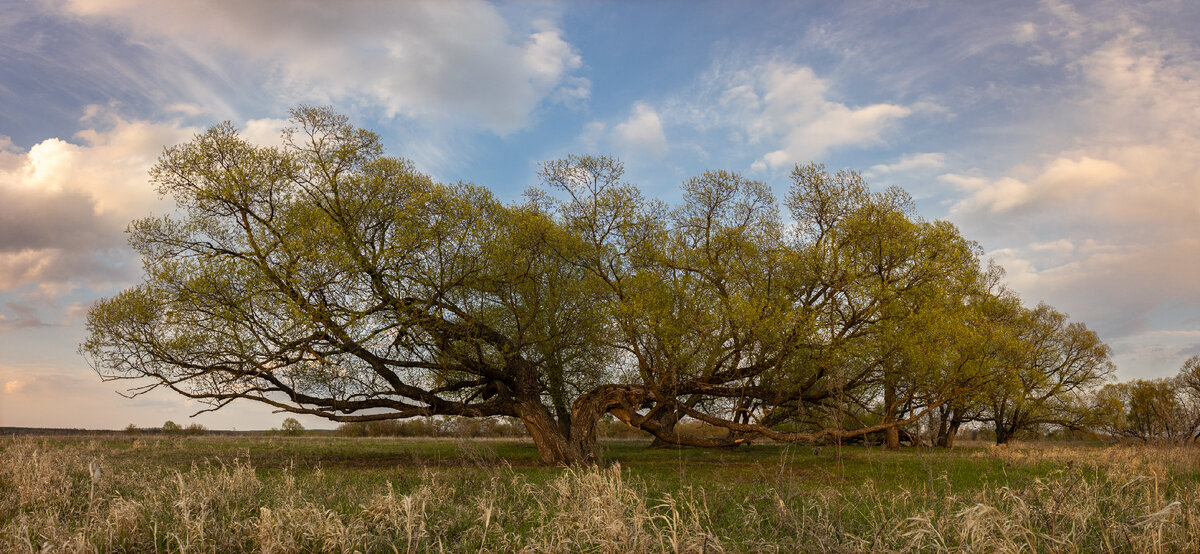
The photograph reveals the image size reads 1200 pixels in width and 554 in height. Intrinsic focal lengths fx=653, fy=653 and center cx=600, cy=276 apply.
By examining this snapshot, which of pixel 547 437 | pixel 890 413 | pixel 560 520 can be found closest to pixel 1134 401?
pixel 890 413

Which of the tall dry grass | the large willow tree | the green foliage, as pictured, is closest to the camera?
the tall dry grass

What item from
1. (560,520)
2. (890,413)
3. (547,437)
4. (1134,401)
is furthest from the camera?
(1134,401)

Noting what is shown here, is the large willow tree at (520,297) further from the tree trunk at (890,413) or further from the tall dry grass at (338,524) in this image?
the tall dry grass at (338,524)

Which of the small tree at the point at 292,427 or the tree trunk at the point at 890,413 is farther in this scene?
the small tree at the point at 292,427

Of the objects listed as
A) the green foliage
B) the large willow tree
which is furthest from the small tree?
the green foliage

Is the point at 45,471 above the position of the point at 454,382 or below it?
below

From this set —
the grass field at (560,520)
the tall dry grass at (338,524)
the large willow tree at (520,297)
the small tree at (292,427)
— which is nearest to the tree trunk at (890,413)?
the large willow tree at (520,297)

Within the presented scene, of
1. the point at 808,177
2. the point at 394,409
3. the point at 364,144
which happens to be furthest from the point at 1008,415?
the point at 364,144

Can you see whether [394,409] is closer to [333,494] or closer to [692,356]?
[692,356]

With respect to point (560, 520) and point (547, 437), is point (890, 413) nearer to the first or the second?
point (547, 437)

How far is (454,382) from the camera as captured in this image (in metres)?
23.2

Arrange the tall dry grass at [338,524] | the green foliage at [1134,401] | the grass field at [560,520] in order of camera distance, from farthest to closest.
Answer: the green foliage at [1134,401]
the tall dry grass at [338,524]
the grass field at [560,520]

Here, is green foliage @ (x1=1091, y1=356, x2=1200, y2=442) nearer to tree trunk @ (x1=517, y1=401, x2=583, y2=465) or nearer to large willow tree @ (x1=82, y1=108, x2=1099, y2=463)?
large willow tree @ (x1=82, y1=108, x2=1099, y2=463)

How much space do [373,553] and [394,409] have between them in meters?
16.1
